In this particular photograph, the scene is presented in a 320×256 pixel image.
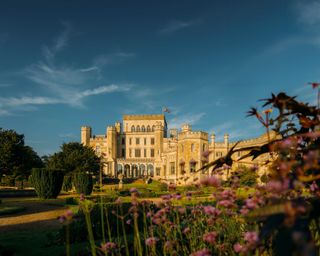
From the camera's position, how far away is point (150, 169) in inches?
2569

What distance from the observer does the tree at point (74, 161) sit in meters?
34.8

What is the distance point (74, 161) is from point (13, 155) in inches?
265

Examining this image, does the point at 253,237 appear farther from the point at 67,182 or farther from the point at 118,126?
the point at 118,126

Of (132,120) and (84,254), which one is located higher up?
(132,120)

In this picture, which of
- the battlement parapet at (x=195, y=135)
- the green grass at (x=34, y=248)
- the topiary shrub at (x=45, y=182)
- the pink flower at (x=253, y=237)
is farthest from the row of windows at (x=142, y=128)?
the pink flower at (x=253, y=237)

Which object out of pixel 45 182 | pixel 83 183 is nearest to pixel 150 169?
pixel 83 183

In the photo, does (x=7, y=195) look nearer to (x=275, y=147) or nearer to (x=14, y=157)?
(x=14, y=157)

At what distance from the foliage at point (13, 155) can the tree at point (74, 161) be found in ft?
10.1

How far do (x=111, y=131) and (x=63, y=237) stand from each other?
6290 centimetres

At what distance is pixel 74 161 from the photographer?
35.1m

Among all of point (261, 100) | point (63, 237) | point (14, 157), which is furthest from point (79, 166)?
point (261, 100)

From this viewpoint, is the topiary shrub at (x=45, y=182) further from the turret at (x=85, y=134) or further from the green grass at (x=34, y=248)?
the turret at (x=85, y=134)

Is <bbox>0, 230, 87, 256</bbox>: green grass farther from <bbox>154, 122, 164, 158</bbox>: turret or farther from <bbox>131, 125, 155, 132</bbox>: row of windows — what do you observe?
<bbox>131, 125, 155, 132</bbox>: row of windows

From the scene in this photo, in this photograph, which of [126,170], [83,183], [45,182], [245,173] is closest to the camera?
[245,173]
